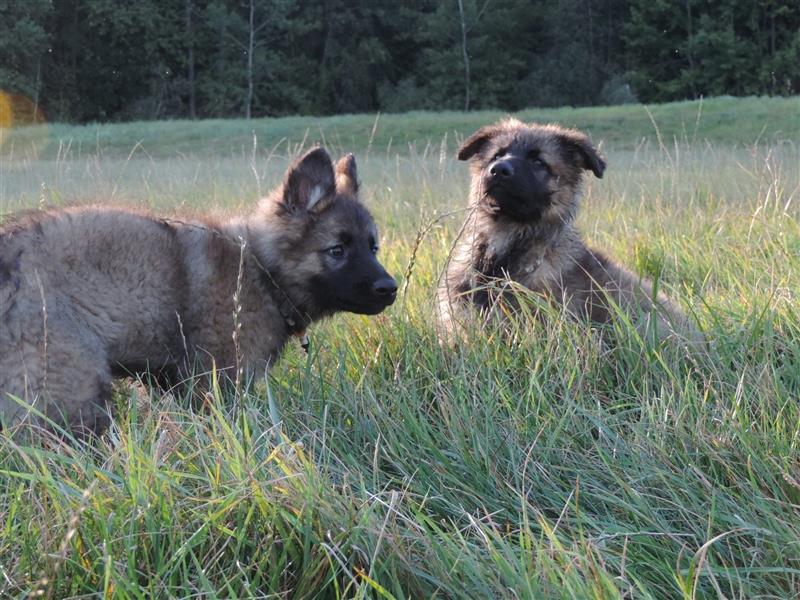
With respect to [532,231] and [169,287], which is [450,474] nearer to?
[169,287]

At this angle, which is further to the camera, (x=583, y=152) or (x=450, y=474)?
(x=583, y=152)

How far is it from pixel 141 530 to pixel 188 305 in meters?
1.48

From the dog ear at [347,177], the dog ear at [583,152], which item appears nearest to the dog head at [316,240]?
the dog ear at [347,177]

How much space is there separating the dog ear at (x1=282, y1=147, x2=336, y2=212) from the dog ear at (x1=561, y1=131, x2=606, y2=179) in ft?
4.91

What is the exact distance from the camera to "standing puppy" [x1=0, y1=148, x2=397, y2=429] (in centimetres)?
298

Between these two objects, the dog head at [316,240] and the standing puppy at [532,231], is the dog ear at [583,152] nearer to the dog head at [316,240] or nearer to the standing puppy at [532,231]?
the standing puppy at [532,231]

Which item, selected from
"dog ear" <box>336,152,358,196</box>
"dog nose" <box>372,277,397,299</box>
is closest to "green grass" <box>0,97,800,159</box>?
"dog ear" <box>336,152,358,196</box>

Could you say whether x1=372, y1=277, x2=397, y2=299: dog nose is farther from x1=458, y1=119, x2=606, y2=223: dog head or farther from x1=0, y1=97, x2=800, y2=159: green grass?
x1=0, y1=97, x2=800, y2=159: green grass

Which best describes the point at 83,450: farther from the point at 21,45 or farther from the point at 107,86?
the point at 107,86

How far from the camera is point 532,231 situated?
487 centimetres

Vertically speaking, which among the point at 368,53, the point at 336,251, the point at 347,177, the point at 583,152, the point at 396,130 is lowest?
the point at 396,130

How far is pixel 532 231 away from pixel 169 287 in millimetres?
2156

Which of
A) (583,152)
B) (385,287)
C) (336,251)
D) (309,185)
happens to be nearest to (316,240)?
(336,251)

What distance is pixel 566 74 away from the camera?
46812 mm
